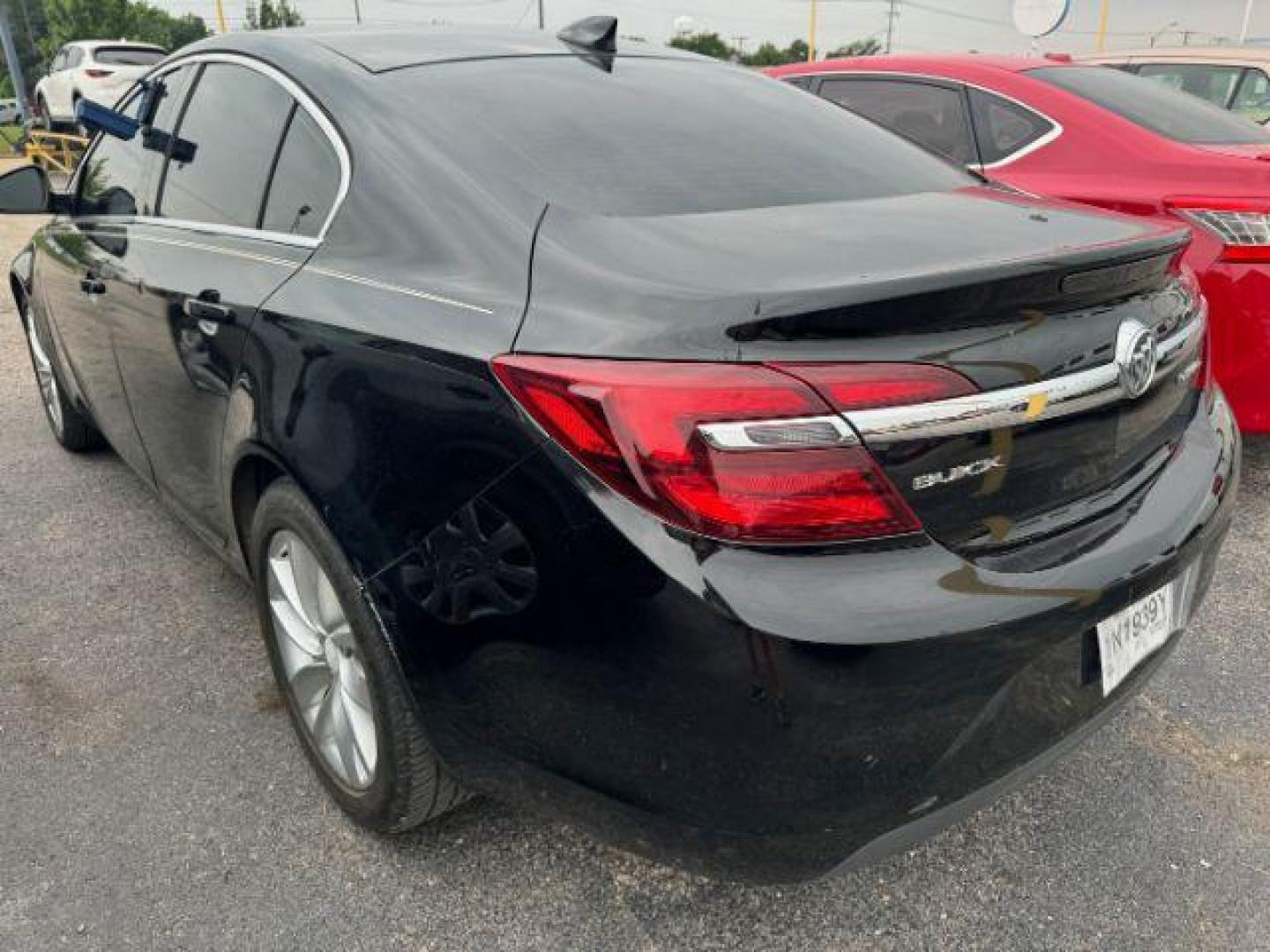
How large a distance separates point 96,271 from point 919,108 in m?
3.48

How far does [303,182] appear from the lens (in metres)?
2.17

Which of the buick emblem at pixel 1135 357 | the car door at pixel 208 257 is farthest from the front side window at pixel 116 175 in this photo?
the buick emblem at pixel 1135 357

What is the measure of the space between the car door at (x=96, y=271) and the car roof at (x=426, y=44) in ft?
2.74

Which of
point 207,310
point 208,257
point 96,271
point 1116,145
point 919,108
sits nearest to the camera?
point 207,310

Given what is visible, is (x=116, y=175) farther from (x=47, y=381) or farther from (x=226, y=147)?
(x=47, y=381)

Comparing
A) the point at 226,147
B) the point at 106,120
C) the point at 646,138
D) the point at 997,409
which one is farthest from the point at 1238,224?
the point at 106,120

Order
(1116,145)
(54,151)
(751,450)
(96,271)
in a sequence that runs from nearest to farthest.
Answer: (751,450) < (96,271) < (1116,145) < (54,151)

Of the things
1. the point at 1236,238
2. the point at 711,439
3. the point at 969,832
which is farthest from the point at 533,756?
the point at 1236,238

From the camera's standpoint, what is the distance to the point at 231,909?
1.91 m

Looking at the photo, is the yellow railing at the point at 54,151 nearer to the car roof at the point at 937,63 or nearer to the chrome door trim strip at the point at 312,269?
the car roof at the point at 937,63

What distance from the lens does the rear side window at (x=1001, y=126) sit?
4.20 m

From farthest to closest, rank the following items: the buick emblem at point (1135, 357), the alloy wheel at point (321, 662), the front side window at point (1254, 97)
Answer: the front side window at point (1254, 97) < the alloy wheel at point (321, 662) < the buick emblem at point (1135, 357)

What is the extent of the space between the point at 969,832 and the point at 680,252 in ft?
4.44

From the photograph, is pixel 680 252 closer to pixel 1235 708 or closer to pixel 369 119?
pixel 369 119
